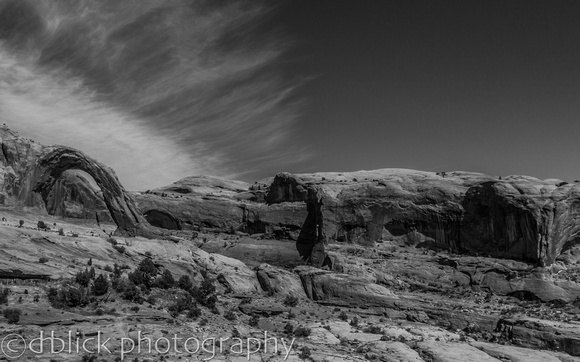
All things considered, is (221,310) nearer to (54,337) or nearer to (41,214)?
(54,337)

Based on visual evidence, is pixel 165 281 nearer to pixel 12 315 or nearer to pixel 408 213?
pixel 12 315

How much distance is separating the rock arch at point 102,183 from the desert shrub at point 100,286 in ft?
54.1

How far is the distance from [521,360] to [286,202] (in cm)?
3398

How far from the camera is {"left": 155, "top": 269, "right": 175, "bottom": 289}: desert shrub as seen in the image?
34.2 meters

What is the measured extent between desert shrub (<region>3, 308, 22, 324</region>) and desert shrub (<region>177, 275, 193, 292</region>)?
1293 centimetres

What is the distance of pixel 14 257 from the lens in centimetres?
2961

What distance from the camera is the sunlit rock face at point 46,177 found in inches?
1650

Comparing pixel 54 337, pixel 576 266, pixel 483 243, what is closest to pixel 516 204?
pixel 483 243

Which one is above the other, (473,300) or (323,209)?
(323,209)

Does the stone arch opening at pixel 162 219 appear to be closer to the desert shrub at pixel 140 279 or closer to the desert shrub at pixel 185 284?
the desert shrub at pixel 185 284

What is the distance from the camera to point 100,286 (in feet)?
97.7

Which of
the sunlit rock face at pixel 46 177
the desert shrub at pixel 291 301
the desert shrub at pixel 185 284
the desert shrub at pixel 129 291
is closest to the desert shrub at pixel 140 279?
the desert shrub at pixel 129 291

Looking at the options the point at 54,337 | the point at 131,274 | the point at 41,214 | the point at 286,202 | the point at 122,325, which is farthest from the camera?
the point at 286,202

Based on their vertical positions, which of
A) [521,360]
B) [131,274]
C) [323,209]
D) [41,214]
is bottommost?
[521,360]
